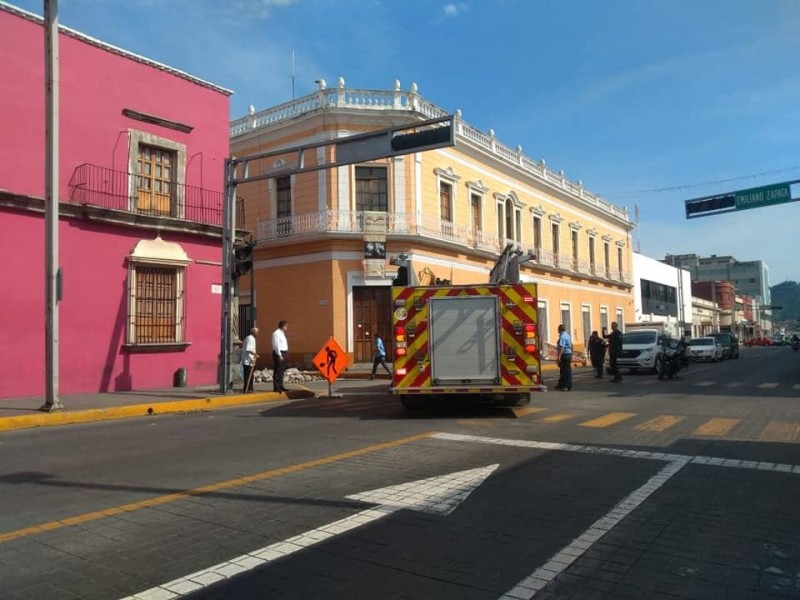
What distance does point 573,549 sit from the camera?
15.0ft

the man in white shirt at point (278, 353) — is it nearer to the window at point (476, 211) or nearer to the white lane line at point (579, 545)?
the white lane line at point (579, 545)

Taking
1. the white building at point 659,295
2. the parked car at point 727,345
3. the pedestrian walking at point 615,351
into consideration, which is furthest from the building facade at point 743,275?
the pedestrian walking at point 615,351

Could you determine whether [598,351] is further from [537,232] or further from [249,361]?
[537,232]

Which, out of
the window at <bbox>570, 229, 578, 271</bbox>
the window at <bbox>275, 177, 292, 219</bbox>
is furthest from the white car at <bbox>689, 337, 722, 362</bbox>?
the window at <bbox>275, 177, 292, 219</bbox>

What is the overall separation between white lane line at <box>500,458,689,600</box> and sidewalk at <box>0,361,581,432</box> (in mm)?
9974

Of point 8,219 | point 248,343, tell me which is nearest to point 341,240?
point 248,343

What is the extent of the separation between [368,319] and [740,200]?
14555 millimetres

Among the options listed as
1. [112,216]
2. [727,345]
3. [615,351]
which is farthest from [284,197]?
[727,345]

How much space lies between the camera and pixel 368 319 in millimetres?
26469

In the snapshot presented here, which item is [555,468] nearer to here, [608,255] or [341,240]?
[341,240]

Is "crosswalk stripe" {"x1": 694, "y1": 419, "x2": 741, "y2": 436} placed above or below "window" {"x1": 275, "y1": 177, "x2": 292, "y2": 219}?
below

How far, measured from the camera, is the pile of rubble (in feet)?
74.5

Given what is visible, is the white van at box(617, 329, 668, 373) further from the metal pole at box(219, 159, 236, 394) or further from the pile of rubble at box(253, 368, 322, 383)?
the metal pole at box(219, 159, 236, 394)

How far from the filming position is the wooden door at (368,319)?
26.3 metres
